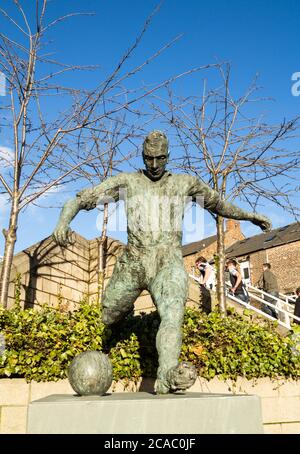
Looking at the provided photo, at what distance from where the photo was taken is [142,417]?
2.50 metres

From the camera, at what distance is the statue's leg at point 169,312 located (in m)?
2.99

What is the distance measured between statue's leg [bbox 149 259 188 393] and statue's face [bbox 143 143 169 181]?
2.69 feet

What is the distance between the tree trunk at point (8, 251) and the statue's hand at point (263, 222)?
4284mm

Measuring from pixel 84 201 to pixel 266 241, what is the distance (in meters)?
28.1

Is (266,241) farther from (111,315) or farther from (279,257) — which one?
(111,315)

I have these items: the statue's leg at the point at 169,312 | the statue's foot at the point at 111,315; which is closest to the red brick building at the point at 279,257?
the statue's foot at the point at 111,315

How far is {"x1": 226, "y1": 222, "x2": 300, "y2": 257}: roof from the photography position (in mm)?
27969

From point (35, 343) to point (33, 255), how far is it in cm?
357

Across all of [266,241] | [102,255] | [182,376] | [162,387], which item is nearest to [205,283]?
[102,255]

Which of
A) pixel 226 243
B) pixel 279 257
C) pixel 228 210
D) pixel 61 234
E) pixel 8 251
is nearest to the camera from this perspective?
pixel 61 234

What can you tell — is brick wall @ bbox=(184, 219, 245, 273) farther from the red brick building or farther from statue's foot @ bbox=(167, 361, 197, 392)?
statue's foot @ bbox=(167, 361, 197, 392)

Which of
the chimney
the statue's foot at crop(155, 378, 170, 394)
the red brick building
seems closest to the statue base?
the statue's foot at crop(155, 378, 170, 394)

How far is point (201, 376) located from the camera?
5445 mm

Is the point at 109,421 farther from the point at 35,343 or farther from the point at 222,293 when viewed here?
the point at 222,293
